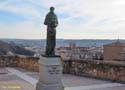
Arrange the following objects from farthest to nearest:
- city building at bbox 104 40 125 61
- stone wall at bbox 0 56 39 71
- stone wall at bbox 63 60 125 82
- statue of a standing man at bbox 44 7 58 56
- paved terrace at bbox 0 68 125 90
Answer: city building at bbox 104 40 125 61, stone wall at bbox 0 56 39 71, stone wall at bbox 63 60 125 82, paved terrace at bbox 0 68 125 90, statue of a standing man at bbox 44 7 58 56

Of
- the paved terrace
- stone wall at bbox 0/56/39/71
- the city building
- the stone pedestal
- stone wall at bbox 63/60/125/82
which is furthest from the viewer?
the city building

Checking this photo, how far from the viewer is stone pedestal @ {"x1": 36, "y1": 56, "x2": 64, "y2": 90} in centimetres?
904

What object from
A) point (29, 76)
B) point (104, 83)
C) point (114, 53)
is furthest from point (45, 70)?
point (114, 53)

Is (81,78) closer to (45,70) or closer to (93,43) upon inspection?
(45,70)

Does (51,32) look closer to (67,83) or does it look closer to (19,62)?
(67,83)

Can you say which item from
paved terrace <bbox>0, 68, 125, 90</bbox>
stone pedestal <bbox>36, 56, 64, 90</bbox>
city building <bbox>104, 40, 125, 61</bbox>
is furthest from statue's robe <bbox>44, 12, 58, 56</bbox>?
city building <bbox>104, 40, 125, 61</bbox>

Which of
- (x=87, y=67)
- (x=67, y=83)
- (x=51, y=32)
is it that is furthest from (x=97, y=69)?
(x=51, y=32)

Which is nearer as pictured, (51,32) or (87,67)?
(51,32)

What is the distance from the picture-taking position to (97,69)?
1302 centimetres

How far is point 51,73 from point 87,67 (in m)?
4.76

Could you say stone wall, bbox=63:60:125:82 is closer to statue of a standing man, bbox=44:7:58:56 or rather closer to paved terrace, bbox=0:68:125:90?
paved terrace, bbox=0:68:125:90

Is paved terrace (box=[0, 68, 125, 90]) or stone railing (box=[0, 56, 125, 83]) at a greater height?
stone railing (box=[0, 56, 125, 83])

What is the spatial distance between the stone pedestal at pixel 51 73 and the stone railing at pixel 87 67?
12.6ft

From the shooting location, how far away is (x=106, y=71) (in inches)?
496
